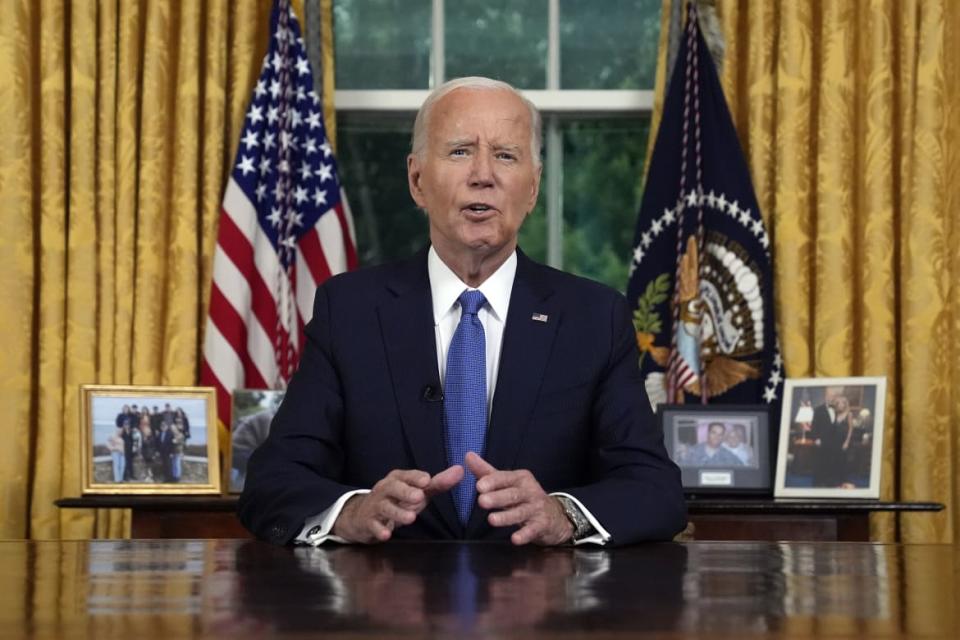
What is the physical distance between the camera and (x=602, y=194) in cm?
473

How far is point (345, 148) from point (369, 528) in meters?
2.93

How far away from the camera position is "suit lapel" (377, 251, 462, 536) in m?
2.28

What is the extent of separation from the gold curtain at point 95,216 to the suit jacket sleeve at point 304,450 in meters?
1.96

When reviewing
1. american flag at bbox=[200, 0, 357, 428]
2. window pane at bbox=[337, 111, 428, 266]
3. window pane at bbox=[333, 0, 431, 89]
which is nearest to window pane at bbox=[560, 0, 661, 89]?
window pane at bbox=[333, 0, 431, 89]

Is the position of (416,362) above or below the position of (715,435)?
above

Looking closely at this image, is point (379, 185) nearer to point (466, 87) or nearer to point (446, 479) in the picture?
point (466, 87)

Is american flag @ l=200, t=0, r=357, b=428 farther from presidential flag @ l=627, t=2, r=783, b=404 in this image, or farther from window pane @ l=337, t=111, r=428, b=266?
presidential flag @ l=627, t=2, r=783, b=404

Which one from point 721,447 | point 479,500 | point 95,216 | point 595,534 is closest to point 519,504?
point 479,500

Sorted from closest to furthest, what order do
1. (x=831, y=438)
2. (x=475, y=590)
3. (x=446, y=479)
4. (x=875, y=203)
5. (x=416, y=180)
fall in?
(x=475, y=590) < (x=446, y=479) < (x=416, y=180) < (x=831, y=438) < (x=875, y=203)

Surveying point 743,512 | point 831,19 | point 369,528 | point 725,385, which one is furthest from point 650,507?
point 831,19

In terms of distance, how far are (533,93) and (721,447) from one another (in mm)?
1424

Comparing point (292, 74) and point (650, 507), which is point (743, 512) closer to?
point (650, 507)

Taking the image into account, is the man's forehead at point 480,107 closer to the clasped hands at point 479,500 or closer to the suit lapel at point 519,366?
the suit lapel at point 519,366

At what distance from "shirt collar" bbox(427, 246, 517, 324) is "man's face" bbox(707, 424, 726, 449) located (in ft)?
5.04
